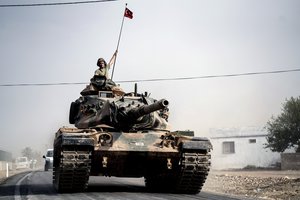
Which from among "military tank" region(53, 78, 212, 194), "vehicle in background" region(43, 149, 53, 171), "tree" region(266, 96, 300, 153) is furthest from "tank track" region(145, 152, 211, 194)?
"tree" region(266, 96, 300, 153)

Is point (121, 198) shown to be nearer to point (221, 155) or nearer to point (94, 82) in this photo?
point (94, 82)

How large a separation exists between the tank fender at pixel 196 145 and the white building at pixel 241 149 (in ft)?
116

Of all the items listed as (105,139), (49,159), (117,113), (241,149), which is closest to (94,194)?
(105,139)

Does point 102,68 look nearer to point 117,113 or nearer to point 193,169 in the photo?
point 117,113

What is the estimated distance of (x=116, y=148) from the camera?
1114 centimetres

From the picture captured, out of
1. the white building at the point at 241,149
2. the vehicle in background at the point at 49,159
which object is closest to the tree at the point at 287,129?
the white building at the point at 241,149

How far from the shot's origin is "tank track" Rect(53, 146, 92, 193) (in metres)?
10.4

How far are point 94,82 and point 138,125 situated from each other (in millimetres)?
2361

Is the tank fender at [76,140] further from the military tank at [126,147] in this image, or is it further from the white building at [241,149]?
the white building at [241,149]

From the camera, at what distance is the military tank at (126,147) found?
10688mm

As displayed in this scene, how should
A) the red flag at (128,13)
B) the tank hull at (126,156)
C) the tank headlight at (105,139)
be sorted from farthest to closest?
the red flag at (128,13), the tank headlight at (105,139), the tank hull at (126,156)

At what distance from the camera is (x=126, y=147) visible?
11250 millimetres

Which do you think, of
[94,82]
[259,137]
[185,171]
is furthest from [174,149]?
[259,137]

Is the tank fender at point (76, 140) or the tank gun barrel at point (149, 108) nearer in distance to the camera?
the tank fender at point (76, 140)
